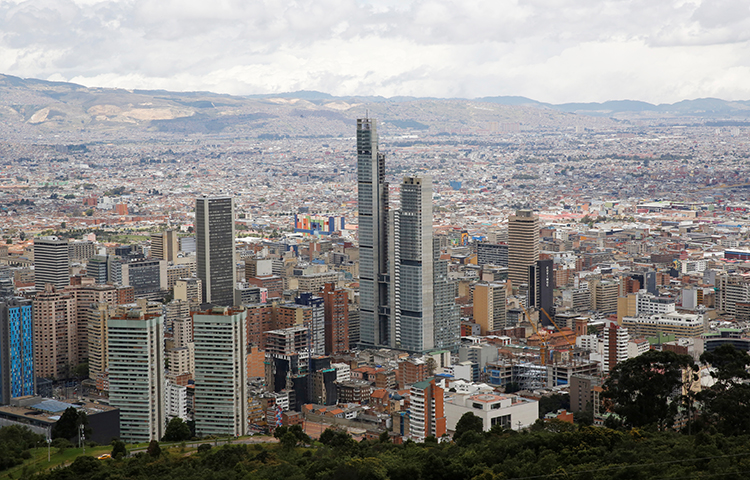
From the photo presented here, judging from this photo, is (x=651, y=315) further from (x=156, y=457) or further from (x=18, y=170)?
(x=18, y=170)

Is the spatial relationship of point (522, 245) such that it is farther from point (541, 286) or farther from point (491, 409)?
Result: point (491, 409)

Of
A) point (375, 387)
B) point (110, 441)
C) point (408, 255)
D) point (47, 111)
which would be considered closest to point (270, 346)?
point (375, 387)

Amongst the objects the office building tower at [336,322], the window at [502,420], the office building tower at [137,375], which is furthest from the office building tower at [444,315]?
the office building tower at [137,375]

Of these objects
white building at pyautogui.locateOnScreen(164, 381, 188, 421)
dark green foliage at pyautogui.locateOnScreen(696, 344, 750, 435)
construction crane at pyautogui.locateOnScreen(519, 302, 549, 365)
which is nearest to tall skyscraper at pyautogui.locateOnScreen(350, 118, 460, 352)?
construction crane at pyautogui.locateOnScreen(519, 302, 549, 365)

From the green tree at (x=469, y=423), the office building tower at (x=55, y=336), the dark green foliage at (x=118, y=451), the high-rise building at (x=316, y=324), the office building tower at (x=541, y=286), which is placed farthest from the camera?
the office building tower at (x=541, y=286)

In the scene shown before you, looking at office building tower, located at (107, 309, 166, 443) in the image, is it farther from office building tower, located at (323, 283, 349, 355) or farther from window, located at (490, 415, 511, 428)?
office building tower, located at (323, 283, 349, 355)

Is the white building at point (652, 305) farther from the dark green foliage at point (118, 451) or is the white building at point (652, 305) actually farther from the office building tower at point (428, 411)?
the dark green foliage at point (118, 451)
